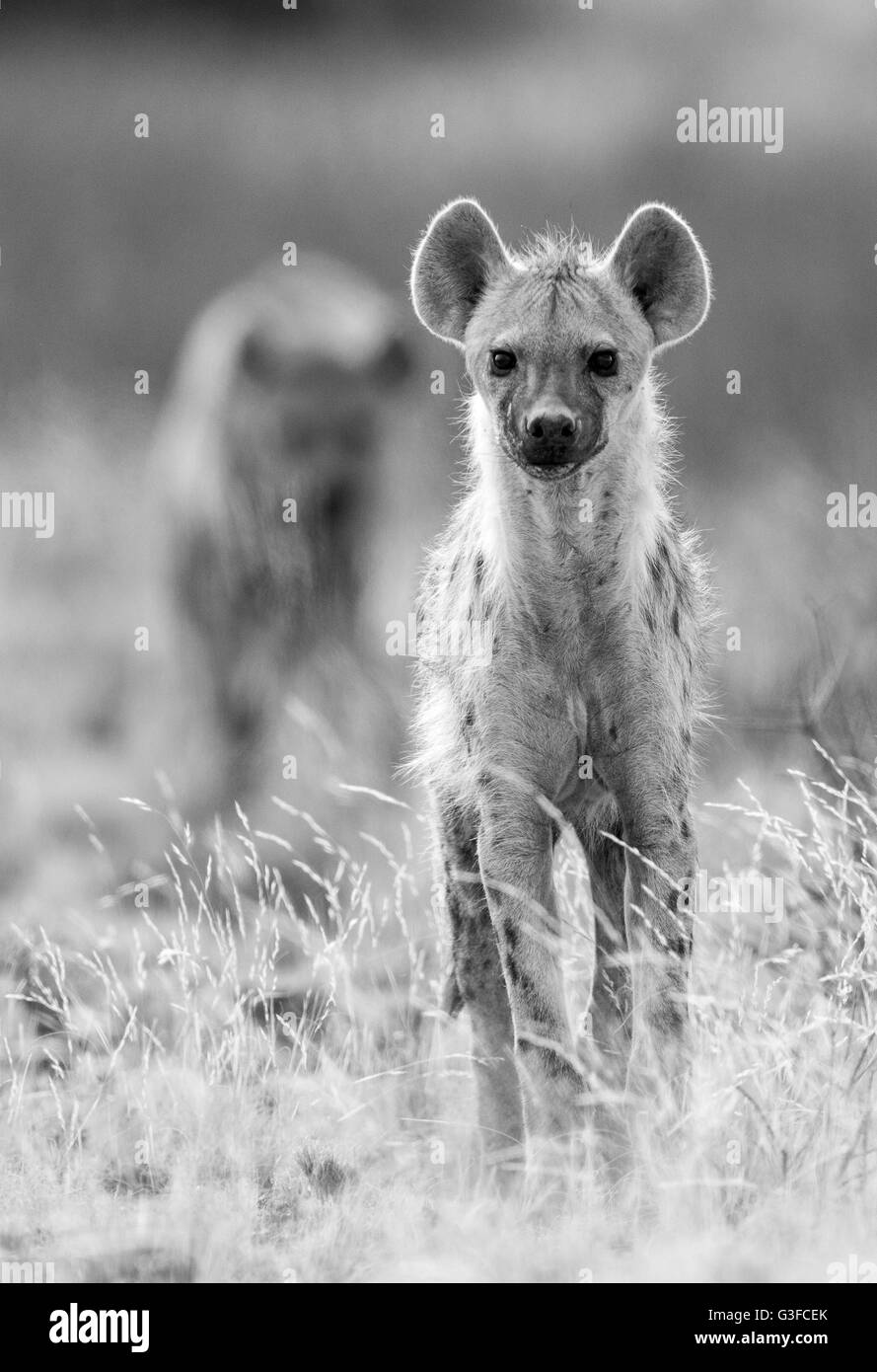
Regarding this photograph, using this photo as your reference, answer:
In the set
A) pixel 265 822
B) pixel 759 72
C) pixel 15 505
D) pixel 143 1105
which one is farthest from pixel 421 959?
pixel 15 505

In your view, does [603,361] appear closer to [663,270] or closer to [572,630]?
[663,270]

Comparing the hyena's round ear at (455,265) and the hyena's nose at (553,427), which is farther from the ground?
the hyena's round ear at (455,265)

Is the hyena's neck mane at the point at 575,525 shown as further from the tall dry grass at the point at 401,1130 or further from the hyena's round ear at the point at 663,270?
the tall dry grass at the point at 401,1130

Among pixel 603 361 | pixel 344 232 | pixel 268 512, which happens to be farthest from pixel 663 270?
pixel 344 232

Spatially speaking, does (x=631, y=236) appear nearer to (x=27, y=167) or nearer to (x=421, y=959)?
(x=421, y=959)

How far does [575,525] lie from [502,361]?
16.1 inches

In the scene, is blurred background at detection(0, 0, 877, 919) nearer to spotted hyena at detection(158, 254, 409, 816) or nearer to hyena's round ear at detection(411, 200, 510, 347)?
spotted hyena at detection(158, 254, 409, 816)

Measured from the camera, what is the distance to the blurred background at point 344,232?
975cm

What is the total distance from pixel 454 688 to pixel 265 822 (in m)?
2.66

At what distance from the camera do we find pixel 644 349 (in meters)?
4.52

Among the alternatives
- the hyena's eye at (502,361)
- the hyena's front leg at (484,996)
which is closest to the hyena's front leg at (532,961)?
the hyena's front leg at (484,996)

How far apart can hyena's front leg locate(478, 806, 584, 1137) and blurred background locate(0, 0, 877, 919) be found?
4232 millimetres

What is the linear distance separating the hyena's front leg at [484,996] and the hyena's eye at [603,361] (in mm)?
1225

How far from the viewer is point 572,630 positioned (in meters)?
4.47
